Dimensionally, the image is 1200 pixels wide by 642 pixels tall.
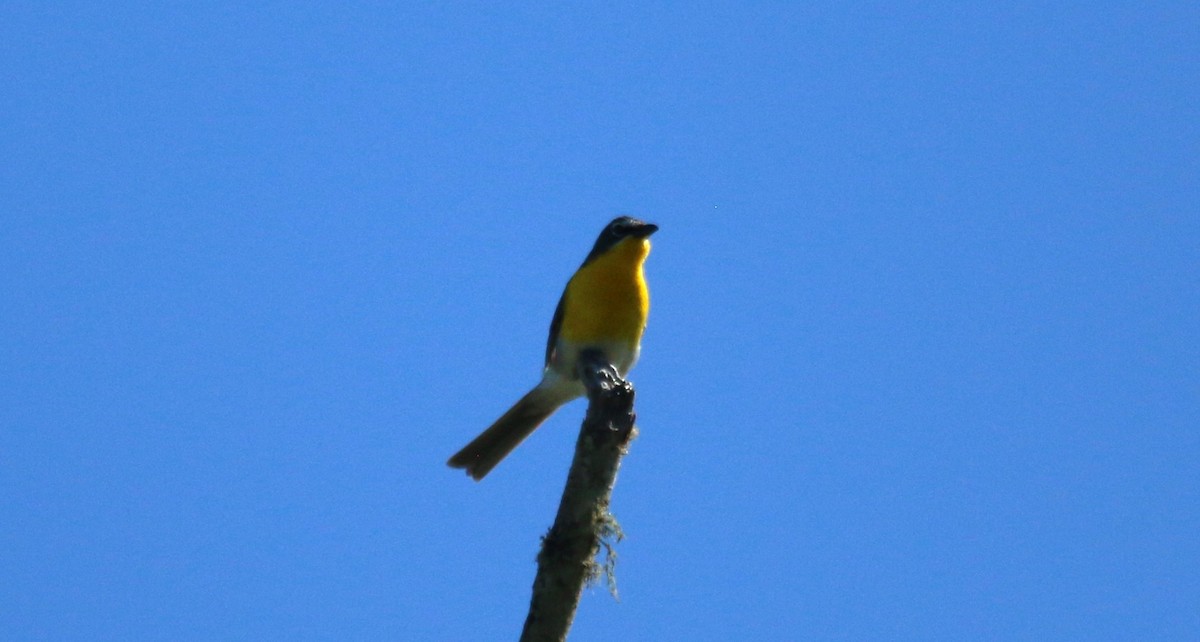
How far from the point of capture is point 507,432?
970cm

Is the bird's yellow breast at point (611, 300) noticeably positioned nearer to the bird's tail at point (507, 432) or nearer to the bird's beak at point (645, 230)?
the bird's beak at point (645, 230)

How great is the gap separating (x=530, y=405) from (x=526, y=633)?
4238 millimetres

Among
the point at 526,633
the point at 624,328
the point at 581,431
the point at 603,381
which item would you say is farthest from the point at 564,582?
the point at 624,328

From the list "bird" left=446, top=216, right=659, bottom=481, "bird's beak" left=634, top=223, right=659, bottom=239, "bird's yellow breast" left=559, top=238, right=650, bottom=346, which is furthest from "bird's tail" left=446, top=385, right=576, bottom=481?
"bird's beak" left=634, top=223, right=659, bottom=239

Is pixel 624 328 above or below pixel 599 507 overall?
above

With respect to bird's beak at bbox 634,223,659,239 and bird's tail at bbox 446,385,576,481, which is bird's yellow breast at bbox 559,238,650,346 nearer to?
bird's beak at bbox 634,223,659,239

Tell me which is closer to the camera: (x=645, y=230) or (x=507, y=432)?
(x=645, y=230)

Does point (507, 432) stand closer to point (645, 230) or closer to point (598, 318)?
point (598, 318)

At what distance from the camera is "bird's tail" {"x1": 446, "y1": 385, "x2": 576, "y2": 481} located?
9.55m

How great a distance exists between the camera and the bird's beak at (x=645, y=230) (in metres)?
9.11

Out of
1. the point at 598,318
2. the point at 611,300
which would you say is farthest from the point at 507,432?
the point at 611,300

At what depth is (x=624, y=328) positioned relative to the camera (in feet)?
29.7

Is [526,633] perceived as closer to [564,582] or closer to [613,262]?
[564,582]

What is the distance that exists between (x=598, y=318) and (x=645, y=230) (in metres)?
0.72
